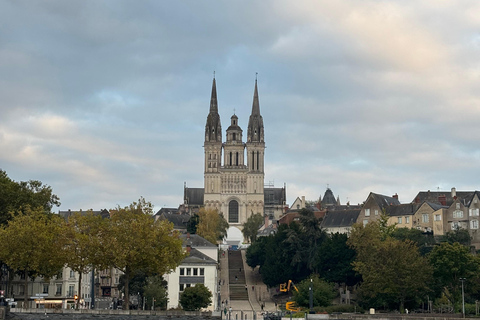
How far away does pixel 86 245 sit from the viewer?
246ft

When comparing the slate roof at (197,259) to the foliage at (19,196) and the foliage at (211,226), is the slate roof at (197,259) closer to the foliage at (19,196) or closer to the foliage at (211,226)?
the foliage at (19,196)

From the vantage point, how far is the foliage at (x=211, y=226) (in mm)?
154000

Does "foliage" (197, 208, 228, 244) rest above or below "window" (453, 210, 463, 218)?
above

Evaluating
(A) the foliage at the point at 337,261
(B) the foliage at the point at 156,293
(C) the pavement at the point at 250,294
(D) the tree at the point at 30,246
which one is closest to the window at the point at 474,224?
(A) the foliage at the point at 337,261

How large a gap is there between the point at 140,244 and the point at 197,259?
2003cm

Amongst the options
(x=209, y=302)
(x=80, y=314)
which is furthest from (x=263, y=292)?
(x=80, y=314)

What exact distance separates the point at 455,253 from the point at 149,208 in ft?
107

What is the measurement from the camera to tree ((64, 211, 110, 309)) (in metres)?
74.8

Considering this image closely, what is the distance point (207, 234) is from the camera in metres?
152

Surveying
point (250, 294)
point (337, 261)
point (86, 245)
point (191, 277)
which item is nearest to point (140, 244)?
point (86, 245)

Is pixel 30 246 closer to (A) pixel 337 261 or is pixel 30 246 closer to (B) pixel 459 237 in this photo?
(A) pixel 337 261

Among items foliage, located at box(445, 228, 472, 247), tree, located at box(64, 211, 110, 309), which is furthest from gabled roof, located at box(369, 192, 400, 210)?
tree, located at box(64, 211, 110, 309)

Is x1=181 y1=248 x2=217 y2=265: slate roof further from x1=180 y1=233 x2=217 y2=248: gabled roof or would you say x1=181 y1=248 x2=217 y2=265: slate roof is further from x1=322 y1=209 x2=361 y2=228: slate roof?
x1=322 y1=209 x2=361 y2=228: slate roof

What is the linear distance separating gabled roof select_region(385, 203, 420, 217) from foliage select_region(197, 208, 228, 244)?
140 ft
